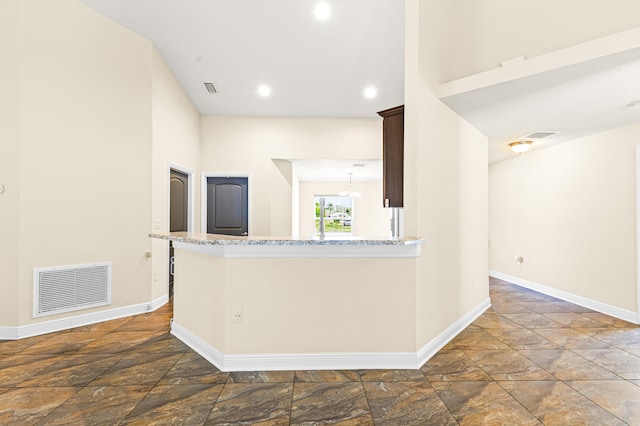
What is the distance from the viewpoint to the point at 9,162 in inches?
125

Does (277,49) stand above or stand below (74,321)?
above

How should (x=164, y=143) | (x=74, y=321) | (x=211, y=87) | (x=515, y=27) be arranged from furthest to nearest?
1. (x=211, y=87)
2. (x=164, y=143)
3. (x=74, y=321)
4. (x=515, y=27)

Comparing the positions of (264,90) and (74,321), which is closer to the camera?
(74,321)

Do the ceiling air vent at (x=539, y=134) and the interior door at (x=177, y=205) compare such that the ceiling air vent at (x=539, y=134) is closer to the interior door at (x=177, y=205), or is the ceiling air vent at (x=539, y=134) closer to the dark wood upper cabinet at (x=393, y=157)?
the dark wood upper cabinet at (x=393, y=157)

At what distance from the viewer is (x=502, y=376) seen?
97.2 inches

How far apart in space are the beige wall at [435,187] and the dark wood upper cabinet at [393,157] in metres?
0.40

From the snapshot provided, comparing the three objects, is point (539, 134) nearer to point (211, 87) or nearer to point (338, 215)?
point (211, 87)

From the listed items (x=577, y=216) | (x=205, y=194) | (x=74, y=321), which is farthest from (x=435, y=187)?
(x=205, y=194)

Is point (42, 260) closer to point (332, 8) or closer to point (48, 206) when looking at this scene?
point (48, 206)

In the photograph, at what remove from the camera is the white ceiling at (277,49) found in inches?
141

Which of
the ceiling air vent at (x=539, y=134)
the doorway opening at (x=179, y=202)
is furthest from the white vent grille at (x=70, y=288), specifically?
the ceiling air vent at (x=539, y=134)

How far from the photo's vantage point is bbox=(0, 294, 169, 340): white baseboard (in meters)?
3.20

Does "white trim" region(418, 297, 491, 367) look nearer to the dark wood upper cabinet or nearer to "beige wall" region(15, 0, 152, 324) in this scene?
the dark wood upper cabinet

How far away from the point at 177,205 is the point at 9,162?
6.73ft
